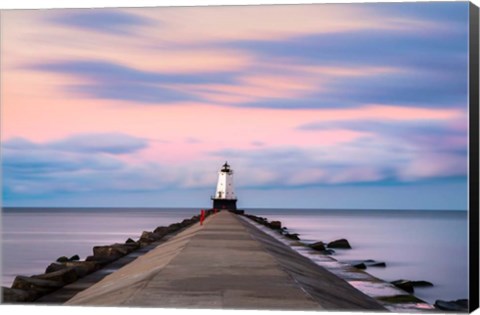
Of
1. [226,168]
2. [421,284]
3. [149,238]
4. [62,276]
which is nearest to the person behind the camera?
[62,276]

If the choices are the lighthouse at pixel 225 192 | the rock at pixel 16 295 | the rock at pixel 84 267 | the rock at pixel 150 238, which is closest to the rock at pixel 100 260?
the rock at pixel 84 267

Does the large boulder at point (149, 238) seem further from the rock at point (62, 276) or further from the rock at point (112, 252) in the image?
the rock at point (62, 276)

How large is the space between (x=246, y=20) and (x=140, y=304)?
4.36m

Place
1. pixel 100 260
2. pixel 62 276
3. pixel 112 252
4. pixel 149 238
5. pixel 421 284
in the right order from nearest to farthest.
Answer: pixel 62 276 < pixel 100 260 < pixel 112 252 < pixel 421 284 < pixel 149 238

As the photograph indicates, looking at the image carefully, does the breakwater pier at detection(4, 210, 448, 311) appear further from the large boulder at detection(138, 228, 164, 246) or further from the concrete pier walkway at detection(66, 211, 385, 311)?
the large boulder at detection(138, 228, 164, 246)

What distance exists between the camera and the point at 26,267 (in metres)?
19.7

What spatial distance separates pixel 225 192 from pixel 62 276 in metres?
38.5

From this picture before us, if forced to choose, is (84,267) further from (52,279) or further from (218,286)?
(218,286)

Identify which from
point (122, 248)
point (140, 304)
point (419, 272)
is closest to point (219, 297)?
point (140, 304)

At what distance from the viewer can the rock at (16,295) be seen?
26.6 ft

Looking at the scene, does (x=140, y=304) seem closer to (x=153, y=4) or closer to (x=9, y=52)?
(x=153, y=4)

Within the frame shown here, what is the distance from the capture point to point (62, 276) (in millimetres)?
9641

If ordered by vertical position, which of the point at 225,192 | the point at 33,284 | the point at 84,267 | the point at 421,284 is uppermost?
the point at 225,192

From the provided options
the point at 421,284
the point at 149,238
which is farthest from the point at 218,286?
the point at 149,238
